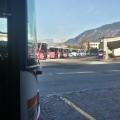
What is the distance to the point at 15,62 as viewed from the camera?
3.94 metres

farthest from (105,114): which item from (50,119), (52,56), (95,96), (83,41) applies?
(83,41)

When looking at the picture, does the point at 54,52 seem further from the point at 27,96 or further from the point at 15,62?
the point at 15,62

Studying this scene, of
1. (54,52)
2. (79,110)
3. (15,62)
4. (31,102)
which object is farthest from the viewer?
(54,52)

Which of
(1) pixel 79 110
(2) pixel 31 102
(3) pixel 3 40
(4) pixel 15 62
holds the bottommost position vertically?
(1) pixel 79 110

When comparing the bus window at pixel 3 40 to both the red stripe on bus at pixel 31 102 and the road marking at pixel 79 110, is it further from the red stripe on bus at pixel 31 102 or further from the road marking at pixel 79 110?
the road marking at pixel 79 110

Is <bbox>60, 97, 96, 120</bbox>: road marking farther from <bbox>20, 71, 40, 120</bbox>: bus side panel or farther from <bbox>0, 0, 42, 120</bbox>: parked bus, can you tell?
<bbox>0, 0, 42, 120</bbox>: parked bus

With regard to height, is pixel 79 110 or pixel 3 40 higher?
pixel 3 40

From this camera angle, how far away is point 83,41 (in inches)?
6540

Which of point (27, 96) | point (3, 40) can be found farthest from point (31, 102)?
point (3, 40)

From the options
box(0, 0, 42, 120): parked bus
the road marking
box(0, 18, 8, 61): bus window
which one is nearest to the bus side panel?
box(0, 0, 42, 120): parked bus

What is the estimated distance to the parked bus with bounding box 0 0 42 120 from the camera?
12.8ft

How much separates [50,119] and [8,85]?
429 centimetres

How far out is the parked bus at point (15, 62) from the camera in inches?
154

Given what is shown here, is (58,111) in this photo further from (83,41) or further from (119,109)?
(83,41)
